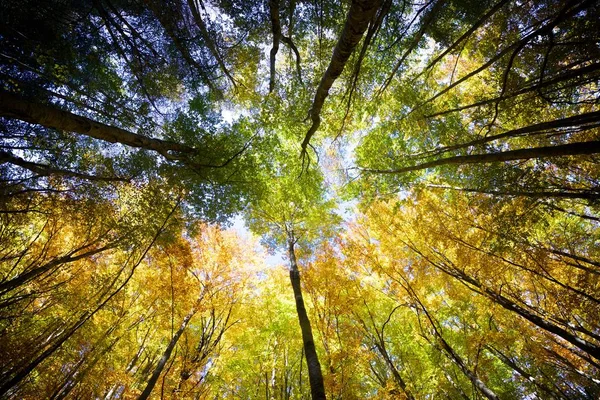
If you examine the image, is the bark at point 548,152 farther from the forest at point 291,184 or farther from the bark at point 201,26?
the bark at point 201,26

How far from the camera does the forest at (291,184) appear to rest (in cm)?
543

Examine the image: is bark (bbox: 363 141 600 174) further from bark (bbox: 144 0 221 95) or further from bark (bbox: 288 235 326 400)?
bark (bbox: 144 0 221 95)

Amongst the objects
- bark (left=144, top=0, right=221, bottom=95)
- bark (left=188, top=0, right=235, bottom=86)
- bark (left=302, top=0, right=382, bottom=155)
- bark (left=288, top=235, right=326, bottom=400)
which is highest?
bark (left=144, top=0, right=221, bottom=95)

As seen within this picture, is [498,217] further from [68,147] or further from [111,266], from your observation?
[111,266]

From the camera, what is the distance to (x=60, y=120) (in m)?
3.74

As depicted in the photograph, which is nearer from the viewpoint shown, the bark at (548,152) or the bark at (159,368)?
the bark at (548,152)

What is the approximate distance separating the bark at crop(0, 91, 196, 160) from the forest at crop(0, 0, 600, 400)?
41 millimetres

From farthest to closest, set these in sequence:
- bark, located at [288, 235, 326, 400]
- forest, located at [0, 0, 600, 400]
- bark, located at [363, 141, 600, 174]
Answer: forest, located at [0, 0, 600, 400] < bark, located at [288, 235, 326, 400] < bark, located at [363, 141, 600, 174]

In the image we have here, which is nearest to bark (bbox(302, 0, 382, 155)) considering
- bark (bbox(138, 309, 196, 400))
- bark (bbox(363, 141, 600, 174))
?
bark (bbox(363, 141, 600, 174))

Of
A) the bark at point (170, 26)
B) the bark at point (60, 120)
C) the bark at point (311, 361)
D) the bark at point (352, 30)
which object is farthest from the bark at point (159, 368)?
the bark at point (170, 26)

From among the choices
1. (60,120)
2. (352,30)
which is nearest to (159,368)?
(60,120)

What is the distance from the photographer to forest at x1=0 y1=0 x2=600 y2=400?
214 inches

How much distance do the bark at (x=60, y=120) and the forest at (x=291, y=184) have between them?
41 mm

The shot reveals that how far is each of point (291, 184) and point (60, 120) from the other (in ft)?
20.3
